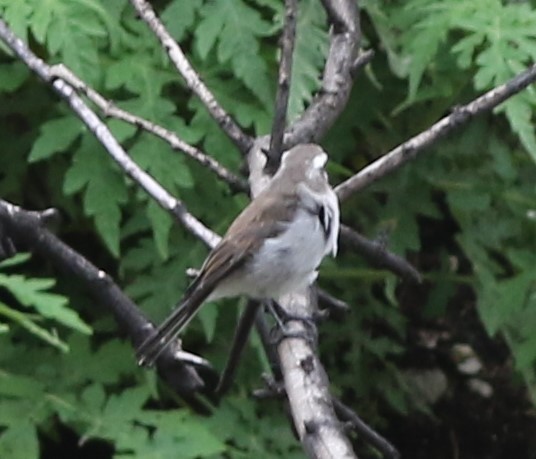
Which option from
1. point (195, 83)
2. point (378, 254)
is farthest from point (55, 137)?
point (378, 254)

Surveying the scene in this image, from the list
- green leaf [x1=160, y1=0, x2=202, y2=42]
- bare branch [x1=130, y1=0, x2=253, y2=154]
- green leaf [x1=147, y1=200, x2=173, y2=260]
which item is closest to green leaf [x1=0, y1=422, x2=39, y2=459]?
green leaf [x1=147, y1=200, x2=173, y2=260]

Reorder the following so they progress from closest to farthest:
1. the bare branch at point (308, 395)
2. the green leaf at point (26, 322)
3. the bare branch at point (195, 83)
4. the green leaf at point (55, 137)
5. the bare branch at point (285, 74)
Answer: the bare branch at point (308, 395)
the green leaf at point (26, 322)
the bare branch at point (285, 74)
the bare branch at point (195, 83)
the green leaf at point (55, 137)

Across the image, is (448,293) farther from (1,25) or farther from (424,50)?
(1,25)

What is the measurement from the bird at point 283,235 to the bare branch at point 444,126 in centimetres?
6

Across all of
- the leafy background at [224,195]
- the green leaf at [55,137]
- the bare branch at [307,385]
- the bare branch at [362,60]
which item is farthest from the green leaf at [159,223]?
the bare branch at [362,60]

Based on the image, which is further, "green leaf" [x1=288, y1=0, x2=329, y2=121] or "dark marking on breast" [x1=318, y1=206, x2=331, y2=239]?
"green leaf" [x1=288, y1=0, x2=329, y2=121]

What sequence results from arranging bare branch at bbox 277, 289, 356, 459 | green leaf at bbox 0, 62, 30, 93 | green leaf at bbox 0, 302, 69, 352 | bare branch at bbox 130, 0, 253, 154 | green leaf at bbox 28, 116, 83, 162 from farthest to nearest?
1. green leaf at bbox 0, 62, 30, 93
2. green leaf at bbox 28, 116, 83, 162
3. bare branch at bbox 130, 0, 253, 154
4. green leaf at bbox 0, 302, 69, 352
5. bare branch at bbox 277, 289, 356, 459

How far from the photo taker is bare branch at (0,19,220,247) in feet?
6.59

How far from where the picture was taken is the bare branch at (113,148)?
6.59 ft

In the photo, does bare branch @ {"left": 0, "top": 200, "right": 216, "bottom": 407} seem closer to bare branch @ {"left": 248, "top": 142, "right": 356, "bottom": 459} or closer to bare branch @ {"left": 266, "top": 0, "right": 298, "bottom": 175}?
bare branch @ {"left": 248, "top": 142, "right": 356, "bottom": 459}

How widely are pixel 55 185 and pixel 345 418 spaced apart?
93 centimetres

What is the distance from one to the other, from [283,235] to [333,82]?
32cm

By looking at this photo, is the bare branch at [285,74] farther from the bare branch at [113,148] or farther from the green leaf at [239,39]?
the green leaf at [239,39]

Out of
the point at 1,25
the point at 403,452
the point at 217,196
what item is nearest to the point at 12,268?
the point at 217,196
